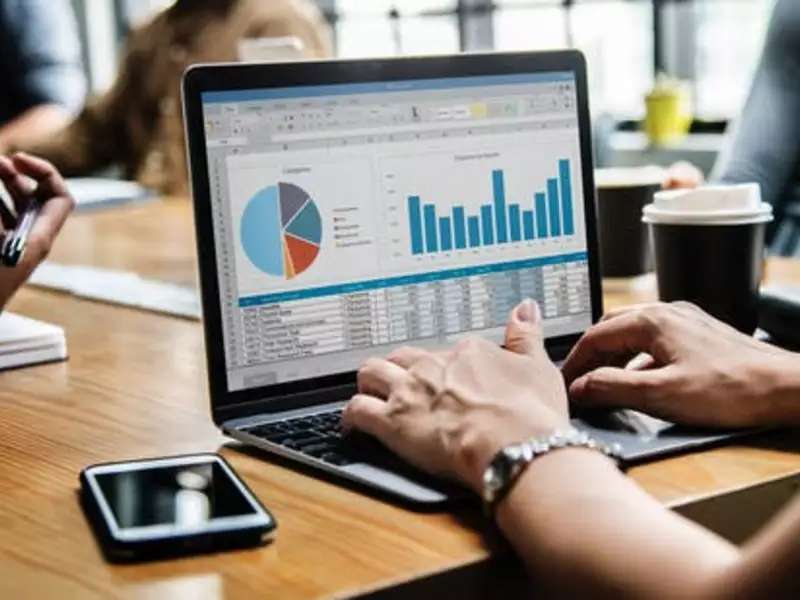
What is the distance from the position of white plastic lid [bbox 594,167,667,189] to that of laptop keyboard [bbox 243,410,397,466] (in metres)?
0.62

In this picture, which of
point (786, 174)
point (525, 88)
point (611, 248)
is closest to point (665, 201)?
point (525, 88)

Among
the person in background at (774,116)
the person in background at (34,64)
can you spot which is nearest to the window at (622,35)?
the person in background at (34,64)

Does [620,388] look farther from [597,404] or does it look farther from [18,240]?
Result: [18,240]

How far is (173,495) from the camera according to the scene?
909 millimetres

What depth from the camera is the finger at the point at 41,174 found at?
1494 millimetres

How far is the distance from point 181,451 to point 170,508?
0.60ft

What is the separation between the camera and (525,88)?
4.09 feet

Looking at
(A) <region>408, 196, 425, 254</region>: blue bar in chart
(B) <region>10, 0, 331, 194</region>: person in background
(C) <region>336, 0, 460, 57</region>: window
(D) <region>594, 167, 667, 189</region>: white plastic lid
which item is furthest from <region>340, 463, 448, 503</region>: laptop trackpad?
(C) <region>336, 0, 460, 57</region>: window

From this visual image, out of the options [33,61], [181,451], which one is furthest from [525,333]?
[33,61]

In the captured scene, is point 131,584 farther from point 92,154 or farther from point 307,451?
point 92,154

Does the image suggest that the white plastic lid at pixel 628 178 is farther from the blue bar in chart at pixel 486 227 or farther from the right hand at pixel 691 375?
the right hand at pixel 691 375

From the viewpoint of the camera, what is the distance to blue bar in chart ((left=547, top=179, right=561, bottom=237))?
1.26m

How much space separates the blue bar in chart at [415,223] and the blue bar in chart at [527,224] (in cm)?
10

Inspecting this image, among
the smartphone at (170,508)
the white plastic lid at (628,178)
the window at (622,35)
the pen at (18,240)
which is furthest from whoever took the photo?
the window at (622,35)
